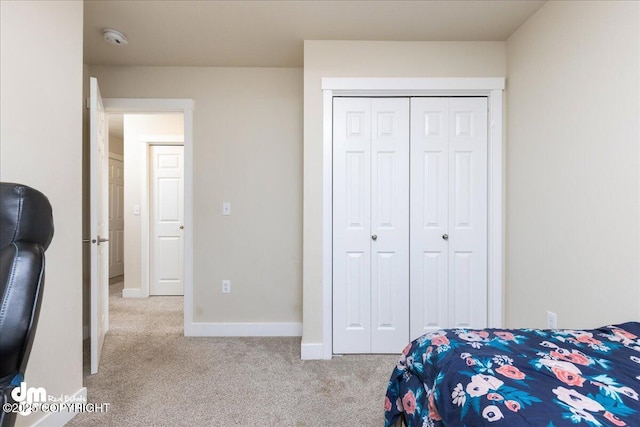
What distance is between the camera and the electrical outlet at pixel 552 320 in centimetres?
186

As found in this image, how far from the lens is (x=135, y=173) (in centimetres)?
408

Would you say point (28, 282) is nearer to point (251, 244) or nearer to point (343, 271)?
point (343, 271)

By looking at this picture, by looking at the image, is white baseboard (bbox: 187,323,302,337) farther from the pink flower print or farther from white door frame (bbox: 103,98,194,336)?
the pink flower print

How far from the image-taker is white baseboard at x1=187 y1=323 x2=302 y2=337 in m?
2.79

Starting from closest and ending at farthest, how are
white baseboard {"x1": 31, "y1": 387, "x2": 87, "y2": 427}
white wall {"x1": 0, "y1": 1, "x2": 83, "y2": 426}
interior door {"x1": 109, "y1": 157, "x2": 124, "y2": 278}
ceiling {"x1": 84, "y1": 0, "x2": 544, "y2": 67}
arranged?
white wall {"x1": 0, "y1": 1, "x2": 83, "y2": 426}, white baseboard {"x1": 31, "y1": 387, "x2": 87, "y2": 427}, ceiling {"x1": 84, "y1": 0, "x2": 544, "y2": 67}, interior door {"x1": 109, "y1": 157, "x2": 124, "y2": 278}

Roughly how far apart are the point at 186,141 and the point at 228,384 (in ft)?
6.64

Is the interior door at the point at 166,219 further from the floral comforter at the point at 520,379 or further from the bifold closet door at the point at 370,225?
the floral comforter at the point at 520,379

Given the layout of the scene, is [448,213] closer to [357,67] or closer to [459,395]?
[357,67]

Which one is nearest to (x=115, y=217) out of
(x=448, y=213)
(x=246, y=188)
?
(x=246, y=188)

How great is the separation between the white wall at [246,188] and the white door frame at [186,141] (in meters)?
0.05

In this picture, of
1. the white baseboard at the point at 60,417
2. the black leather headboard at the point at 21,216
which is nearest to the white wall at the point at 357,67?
the white baseboard at the point at 60,417

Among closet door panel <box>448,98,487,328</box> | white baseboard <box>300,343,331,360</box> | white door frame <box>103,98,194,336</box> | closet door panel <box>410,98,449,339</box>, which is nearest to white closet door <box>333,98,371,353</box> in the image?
white baseboard <box>300,343,331,360</box>

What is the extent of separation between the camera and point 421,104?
2395mm

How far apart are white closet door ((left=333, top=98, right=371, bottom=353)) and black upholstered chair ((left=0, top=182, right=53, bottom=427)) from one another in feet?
5.83
